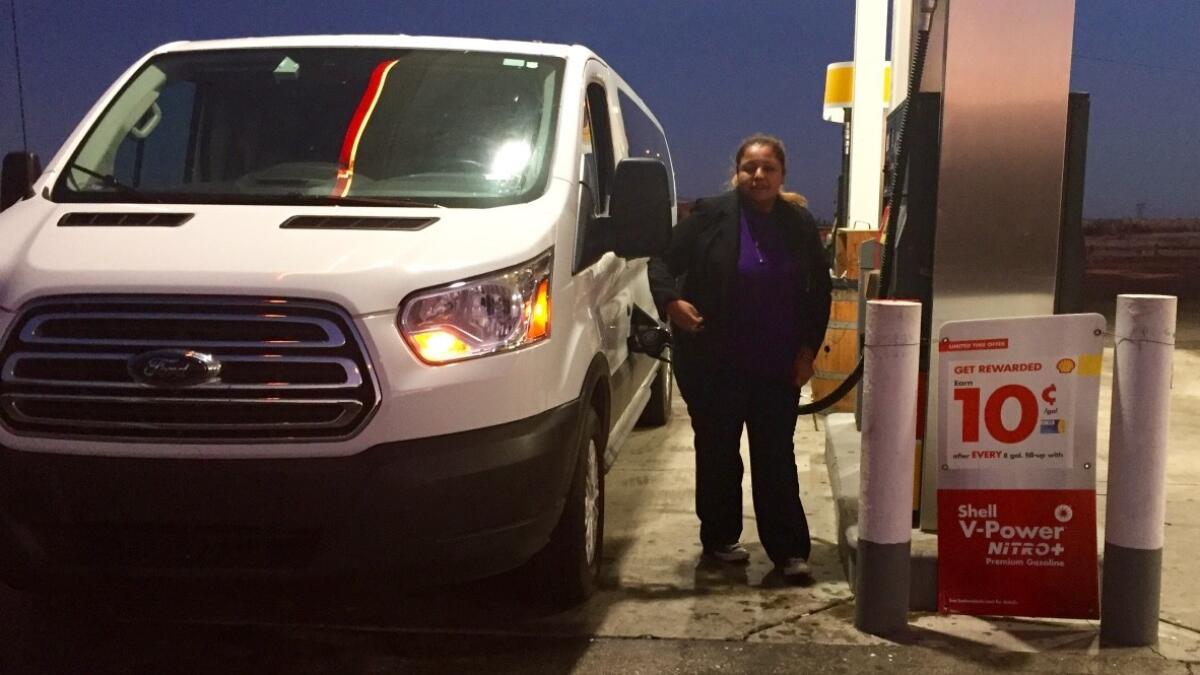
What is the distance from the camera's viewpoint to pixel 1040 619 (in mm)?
3908

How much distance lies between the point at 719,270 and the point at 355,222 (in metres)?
1.48

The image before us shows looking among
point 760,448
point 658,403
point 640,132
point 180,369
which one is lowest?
point 658,403

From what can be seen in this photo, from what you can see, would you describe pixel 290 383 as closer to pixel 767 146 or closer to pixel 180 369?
pixel 180 369

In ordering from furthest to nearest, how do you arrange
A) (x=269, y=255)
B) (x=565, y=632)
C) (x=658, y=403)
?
(x=658, y=403), (x=565, y=632), (x=269, y=255)

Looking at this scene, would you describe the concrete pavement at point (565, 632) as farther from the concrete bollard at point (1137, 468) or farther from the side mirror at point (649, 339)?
the side mirror at point (649, 339)

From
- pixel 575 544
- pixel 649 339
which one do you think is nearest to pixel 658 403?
pixel 649 339

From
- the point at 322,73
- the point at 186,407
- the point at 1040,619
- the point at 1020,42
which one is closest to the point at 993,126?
the point at 1020,42

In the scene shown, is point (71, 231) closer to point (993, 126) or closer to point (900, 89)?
point (993, 126)

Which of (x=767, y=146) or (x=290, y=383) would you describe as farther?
(x=767, y=146)

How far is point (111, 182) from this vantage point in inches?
155

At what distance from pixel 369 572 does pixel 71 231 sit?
55.7 inches

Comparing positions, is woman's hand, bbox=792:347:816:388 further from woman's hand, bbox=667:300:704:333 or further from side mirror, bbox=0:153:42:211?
side mirror, bbox=0:153:42:211

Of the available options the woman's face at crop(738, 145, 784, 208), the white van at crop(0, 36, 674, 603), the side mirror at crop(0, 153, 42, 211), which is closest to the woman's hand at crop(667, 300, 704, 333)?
the woman's face at crop(738, 145, 784, 208)

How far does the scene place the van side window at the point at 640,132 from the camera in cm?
555
